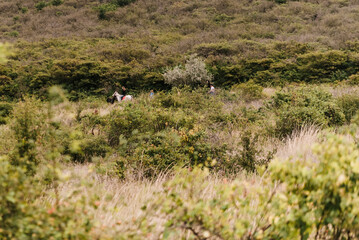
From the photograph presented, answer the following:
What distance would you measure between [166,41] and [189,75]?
764 centimetres

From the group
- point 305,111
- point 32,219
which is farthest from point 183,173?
point 305,111

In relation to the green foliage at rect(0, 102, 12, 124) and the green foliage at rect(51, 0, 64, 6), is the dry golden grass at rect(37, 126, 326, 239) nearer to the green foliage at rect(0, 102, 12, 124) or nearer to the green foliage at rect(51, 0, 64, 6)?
the green foliage at rect(0, 102, 12, 124)

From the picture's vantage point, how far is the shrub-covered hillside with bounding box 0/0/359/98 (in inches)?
637

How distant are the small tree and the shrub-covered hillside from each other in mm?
983

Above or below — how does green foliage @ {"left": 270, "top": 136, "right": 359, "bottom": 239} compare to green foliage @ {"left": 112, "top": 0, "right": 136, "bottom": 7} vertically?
below

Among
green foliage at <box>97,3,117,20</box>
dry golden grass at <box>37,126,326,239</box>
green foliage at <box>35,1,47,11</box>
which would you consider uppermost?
green foliage at <box>35,1,47,11</box>

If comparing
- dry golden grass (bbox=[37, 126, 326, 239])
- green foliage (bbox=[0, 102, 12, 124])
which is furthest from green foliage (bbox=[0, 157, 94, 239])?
green foliage (bbox=[0, 102, 12, 124])

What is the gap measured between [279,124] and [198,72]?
956cm

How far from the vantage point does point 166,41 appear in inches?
852

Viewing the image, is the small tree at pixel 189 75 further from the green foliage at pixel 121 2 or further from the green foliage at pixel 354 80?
the green foliage at pixel 121 2

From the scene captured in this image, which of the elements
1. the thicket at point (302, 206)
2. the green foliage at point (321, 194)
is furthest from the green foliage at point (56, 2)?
the green foliage at point (321, 194)

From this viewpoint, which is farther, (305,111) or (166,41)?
(166,41)

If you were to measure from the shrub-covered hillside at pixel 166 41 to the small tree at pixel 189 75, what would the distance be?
0.98m

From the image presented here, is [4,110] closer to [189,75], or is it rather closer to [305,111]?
[189,75]
